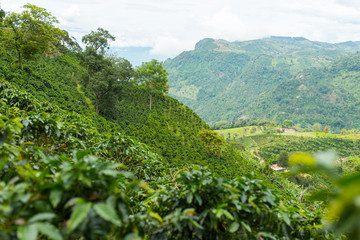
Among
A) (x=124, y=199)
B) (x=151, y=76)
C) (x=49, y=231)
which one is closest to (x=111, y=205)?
(x=124, y=199)

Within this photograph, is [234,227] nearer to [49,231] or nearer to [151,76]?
[49,231]

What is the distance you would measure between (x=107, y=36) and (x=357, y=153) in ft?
254

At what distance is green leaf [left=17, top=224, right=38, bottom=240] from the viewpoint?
2.89 feet

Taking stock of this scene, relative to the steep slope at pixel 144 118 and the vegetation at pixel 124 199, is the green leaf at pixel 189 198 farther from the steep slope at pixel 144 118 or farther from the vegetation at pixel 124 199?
the steep slope at pixel 144 118

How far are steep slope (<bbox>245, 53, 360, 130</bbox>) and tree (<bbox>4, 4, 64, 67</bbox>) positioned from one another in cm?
13097

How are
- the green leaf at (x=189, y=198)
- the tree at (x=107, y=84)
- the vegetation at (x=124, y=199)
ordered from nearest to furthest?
the vegetation at (x=124, y=199)
the green leaf at (x=189, y=198)
the tree at (x=107, y=84)

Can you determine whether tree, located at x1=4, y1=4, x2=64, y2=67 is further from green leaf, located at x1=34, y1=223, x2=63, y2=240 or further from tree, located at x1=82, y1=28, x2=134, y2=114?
green leaf, located at x1=34, y1=223, x2=63, y2=240

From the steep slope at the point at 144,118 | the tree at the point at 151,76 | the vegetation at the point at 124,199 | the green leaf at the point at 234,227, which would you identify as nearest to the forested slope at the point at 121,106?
the steep slope at the point at 144,118

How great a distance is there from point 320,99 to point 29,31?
15177 centimetres

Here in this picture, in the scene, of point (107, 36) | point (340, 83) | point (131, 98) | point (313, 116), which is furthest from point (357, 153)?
point (340, 83)

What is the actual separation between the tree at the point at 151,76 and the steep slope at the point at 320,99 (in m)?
119

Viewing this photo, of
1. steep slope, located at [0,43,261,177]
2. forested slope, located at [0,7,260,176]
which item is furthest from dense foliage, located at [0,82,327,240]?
steep slope, located at [0,43,261,177]

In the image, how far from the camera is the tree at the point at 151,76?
2266 centimetres

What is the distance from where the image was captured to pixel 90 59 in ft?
52.3
